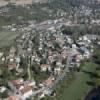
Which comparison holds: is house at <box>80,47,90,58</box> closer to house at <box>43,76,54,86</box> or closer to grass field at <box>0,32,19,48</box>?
house at <box>43,76,54,86</box>

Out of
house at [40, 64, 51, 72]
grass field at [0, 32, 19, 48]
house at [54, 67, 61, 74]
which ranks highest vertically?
house at [40, 64, 51, 72]

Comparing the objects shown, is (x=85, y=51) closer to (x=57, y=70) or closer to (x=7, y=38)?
(x=57, y=70)

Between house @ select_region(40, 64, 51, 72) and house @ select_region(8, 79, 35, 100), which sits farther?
house @ select_region(40, 64, 51, 72)

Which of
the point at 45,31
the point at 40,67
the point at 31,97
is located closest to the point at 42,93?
the point at 31,97

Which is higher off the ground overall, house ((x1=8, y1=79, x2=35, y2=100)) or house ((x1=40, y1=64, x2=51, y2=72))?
house ((x1=8, y1=79, x2=35, y2=100))

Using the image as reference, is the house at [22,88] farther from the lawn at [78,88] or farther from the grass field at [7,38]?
the grass field at [7,38]

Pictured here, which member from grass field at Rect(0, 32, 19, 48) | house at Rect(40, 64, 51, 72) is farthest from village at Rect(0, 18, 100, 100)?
grass field at Rect(0, 32, 19, 48)

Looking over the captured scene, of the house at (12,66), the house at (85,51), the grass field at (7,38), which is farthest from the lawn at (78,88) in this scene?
the grass field at (7,38)

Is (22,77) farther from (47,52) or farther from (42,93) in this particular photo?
(47,52)
